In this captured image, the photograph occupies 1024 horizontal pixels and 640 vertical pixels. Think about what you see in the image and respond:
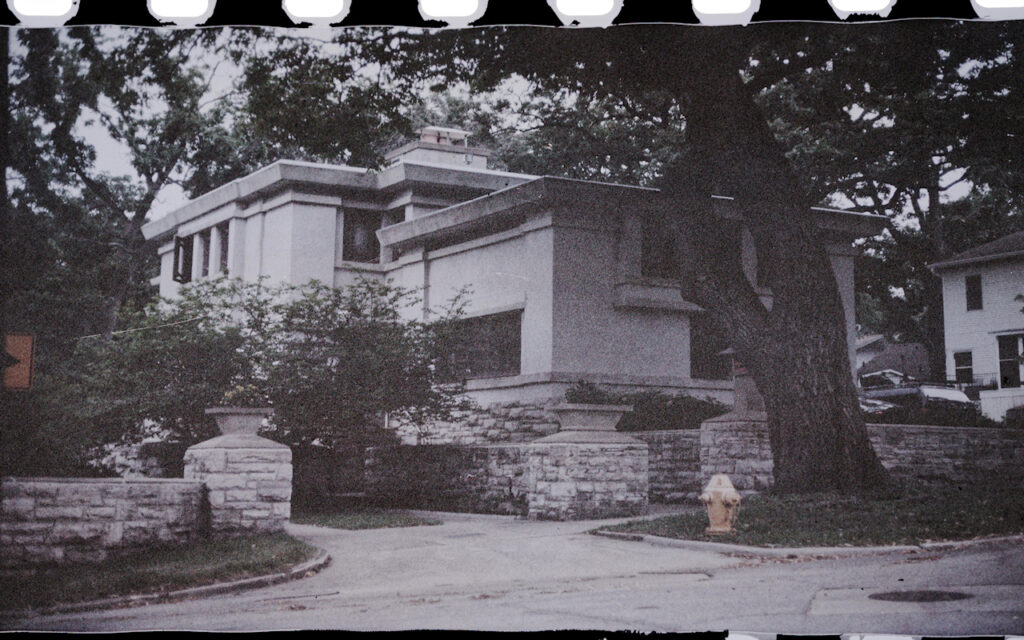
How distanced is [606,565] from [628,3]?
3.53 meters

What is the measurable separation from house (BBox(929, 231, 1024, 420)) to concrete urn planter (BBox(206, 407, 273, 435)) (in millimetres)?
4802

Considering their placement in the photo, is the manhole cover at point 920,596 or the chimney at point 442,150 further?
the chimney at point 442,150

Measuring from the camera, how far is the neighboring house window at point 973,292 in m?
6.94

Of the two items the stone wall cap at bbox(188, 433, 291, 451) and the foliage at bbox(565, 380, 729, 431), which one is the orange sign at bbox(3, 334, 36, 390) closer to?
the stone wall cap at bbox(188, 433, 291, 451)

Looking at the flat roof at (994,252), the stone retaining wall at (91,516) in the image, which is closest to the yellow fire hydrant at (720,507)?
the flat roof at (994,252)

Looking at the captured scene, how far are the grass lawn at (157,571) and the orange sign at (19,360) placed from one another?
3.72 ft

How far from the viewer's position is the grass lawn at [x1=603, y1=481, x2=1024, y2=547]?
7.00 m

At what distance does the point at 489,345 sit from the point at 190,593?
280 cm

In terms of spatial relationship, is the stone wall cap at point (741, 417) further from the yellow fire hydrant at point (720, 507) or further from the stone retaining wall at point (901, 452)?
the yellow fire hydrant at point (720, 507)

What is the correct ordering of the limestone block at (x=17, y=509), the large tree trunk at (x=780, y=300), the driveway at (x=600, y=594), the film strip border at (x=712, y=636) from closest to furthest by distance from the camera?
the film strip border at (x=712, y=636) < the driveway at (x=600, y=594) < the limestone block at (x=17, y=509) < the large tree trunk at (x=780, y=300)

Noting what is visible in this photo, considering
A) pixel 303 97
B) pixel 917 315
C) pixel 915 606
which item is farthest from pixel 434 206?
pixel 915 606

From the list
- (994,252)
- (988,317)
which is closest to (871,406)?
(988,317)

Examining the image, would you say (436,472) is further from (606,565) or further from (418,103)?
(418,103)

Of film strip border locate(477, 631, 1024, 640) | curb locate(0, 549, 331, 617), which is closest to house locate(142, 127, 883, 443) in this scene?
curb locate(0, 549, 331, 617)
